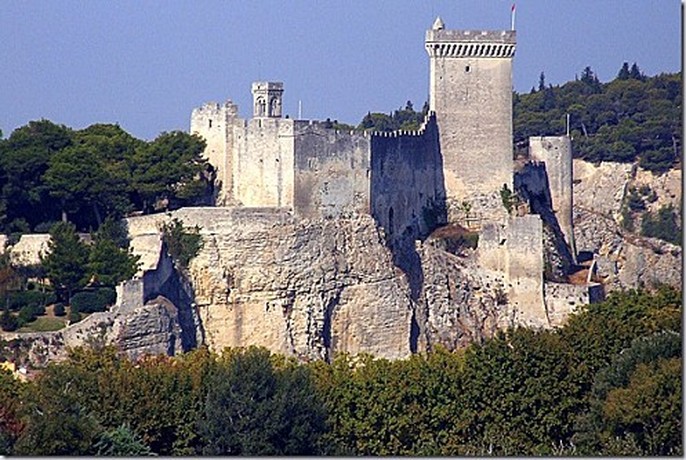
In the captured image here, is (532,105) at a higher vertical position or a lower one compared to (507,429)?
higher

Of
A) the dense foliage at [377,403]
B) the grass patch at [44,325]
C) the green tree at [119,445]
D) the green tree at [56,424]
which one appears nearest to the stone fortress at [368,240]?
the grass patch at [44,325]

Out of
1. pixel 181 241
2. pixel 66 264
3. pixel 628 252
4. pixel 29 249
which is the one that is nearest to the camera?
pixel 66 264

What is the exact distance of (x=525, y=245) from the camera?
54.4m

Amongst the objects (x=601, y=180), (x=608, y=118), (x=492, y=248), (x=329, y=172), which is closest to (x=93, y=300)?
(x=329, y=172)

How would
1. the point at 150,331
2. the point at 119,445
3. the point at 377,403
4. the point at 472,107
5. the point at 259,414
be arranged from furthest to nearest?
the point at 472,107
the point at 150,331
the point at 377,403
the point at 259,414
the point at 119,445

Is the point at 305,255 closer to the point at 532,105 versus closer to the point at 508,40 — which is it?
the point at 508,40

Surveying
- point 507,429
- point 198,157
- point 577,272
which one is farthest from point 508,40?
point 507,429

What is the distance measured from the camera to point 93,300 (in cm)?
4594

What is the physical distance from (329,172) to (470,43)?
27.7ft

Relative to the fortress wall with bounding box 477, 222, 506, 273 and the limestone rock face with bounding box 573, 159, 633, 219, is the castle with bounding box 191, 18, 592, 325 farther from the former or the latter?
the limestone rock face with bounding box 573, 159, 633, 219

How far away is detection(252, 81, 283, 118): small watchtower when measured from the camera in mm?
52844

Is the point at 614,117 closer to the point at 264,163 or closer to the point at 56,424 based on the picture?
the point at 264,163

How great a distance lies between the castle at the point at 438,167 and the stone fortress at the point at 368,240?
41 millimetres

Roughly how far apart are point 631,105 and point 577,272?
111 feet
